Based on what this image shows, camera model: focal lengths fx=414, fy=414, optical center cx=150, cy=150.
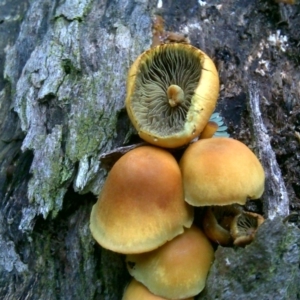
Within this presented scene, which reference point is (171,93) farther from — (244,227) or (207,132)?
(244,227)

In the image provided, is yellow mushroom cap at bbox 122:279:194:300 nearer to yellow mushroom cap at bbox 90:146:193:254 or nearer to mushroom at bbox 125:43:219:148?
yellow mushroom cap at bbox 90:146:193:254

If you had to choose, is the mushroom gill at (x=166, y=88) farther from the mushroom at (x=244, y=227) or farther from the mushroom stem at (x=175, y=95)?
the mushroom at (x=244, y=227)

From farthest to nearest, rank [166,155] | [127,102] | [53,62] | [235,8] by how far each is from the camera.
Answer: [235,8] < [53,62] < [127,102] < [166,155]

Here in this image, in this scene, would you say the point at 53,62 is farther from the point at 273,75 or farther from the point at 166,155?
the point at 273,75

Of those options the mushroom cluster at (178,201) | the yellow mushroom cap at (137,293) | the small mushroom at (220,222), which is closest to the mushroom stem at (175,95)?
the mushroom cluster at (178,201)

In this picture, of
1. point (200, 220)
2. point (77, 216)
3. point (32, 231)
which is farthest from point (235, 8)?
point (32, 231)

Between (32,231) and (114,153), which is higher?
(114,153)
